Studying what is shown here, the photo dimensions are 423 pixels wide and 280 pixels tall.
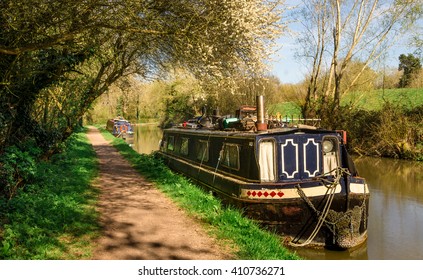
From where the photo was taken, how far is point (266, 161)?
754 cm

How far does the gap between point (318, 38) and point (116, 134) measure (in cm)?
1811

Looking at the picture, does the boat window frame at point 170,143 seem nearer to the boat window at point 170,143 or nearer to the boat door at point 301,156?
the boat window at point 170,143

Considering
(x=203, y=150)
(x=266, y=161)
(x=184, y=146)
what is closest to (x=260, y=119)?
(x=266, y=161)

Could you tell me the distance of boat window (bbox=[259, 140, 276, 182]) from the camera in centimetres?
748

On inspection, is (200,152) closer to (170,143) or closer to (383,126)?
(170,143)

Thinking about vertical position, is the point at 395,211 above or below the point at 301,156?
below

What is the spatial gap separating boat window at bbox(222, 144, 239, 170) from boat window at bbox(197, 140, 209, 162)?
108 centimetres

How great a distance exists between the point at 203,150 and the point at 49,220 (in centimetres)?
516

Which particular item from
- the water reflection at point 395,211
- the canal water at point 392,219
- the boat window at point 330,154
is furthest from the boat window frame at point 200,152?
the water reflection at point 395,211

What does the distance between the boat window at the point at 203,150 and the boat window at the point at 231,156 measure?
42.6 inches

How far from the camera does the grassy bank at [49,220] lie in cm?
461

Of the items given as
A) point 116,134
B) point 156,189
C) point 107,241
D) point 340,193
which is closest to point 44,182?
point 156,189

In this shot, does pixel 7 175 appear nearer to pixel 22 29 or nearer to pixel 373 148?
pixel 22 29

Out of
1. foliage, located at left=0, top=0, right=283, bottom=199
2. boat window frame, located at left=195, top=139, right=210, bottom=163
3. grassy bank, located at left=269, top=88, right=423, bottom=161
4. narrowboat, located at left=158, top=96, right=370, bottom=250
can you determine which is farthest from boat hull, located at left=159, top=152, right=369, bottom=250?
grassy bank, located at left=269, top=88, right=423, bottom=161
